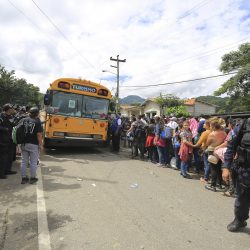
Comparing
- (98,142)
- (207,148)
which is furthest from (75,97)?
(207,148)

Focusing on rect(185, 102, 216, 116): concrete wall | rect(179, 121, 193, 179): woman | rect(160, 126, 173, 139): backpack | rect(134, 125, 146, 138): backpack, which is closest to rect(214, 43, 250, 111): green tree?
rect(134, 125, 146, 138): backpack

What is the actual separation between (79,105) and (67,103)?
0.48m

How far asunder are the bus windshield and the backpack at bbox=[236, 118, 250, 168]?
865cm

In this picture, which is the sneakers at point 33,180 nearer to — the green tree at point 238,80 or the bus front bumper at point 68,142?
the bus front bumper at point 68,142

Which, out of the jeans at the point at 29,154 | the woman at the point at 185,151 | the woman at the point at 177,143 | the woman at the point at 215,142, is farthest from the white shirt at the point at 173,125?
the jeans at the point at 29,154

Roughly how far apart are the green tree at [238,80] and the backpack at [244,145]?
22.8m

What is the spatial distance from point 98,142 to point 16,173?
4.77 meters

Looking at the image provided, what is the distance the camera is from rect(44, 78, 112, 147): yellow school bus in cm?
1201

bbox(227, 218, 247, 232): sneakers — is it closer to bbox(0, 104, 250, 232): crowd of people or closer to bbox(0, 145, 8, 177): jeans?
bbox(0, 104, 250, 232): crowd of people

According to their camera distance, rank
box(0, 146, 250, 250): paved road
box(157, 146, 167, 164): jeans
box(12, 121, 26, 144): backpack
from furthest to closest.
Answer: box(157, 146, 167, 164): jeans, box(12, 121, 26, 144): backpack, box(0, 146, 250, 250): paved road

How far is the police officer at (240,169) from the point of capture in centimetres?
438

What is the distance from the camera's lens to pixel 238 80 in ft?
86.0

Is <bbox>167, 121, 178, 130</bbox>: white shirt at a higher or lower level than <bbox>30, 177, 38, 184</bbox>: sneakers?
higher

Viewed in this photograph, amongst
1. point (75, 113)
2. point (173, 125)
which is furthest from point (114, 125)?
point (173, 125)
